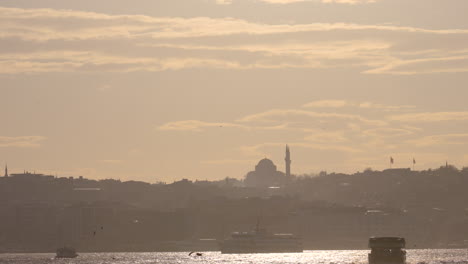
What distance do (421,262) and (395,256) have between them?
14.3 metres

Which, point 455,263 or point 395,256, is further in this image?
point 455,263

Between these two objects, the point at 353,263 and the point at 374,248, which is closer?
the point at 374,248

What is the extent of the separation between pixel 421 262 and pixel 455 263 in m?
3.98

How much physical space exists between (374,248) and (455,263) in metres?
15.2

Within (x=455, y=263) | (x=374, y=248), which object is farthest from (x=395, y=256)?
(x=455, y=263)

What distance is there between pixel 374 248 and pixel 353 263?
12.5m

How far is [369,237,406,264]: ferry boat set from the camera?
609ft

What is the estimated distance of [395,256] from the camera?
18600 centimetres

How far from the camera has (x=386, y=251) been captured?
187 metres

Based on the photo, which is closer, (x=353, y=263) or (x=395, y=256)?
(x=395, y=256)

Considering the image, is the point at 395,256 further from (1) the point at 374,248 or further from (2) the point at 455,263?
(2) the point at 455,263

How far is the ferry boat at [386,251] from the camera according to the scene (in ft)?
609

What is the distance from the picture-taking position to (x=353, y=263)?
19962cm

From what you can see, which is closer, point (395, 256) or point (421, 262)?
point (395, 256)
